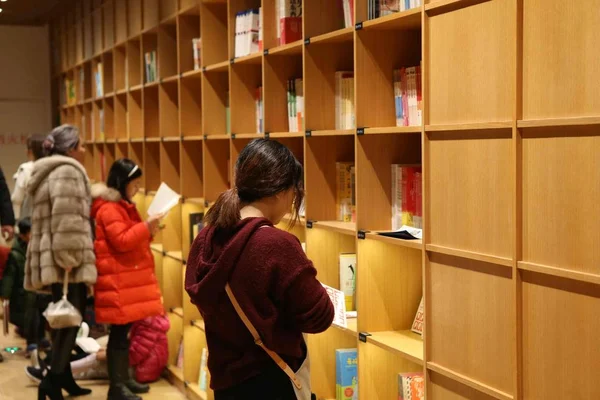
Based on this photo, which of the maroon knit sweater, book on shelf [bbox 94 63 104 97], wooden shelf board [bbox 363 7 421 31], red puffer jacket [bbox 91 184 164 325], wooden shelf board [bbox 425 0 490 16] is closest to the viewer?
the maroon knit sweater

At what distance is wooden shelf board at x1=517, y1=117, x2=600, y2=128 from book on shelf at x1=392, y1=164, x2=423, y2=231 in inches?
35.3

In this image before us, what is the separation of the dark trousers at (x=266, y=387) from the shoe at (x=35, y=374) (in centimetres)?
374

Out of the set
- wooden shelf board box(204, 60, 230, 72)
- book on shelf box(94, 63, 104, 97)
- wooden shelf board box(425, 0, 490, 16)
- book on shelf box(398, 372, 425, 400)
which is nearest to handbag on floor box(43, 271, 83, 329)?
wooden shelf board box(204, 60, 230, 72)

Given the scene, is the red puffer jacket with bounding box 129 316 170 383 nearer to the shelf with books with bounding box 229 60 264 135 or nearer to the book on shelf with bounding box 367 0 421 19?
the shelf with books with bounding box 229 60 264 135

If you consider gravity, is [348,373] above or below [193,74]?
below

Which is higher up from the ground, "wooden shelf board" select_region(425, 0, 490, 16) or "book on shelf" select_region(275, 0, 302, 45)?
"book on shelf" select_region(275, 0, 302, 45)

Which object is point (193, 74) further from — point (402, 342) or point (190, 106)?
point (402, 342)

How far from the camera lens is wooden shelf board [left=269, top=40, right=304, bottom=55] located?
4.07 metres

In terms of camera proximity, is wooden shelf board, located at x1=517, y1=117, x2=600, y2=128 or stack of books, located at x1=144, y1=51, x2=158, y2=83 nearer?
wooden shelf board, located at x1=517, y1=117, x2=600, y2=128

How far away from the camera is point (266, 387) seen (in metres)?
2.59

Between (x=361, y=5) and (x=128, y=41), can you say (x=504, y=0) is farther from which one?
(x=128, y=41)

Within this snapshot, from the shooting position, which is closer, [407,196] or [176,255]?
[407,196]

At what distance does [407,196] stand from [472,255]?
76 centimetres

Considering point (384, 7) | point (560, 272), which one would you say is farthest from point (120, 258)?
point (560, 272)
